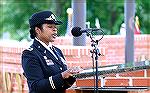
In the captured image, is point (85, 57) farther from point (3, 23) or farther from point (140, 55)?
point (3, 23)

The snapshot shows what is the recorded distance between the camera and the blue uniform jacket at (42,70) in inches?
206

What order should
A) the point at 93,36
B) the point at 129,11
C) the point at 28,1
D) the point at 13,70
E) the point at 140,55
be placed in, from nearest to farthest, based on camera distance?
the point at 93,36
the point at 13,70
the point at 129,11
the point at 140,55
the point at 28,1

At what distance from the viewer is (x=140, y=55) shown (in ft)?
37.5

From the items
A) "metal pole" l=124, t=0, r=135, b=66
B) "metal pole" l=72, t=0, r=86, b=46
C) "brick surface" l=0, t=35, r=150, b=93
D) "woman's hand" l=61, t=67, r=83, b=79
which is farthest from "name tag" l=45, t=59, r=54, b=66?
"metal pole" l=124, t=0, r=135, b=66

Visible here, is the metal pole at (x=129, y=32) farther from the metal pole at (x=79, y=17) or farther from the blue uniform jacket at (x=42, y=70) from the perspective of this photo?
the blue uniform jacket at (x=42, y=70)

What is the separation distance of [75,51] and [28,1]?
12.9 meters

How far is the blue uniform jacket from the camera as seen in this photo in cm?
523

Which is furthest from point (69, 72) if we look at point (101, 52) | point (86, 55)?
point (86, 55)

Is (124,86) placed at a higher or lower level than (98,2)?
lower

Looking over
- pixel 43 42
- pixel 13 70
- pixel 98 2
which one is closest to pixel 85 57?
pixel 13 70

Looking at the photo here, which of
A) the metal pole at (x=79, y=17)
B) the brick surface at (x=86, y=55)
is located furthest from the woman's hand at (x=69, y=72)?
the metal pole at (x=79, y=17)

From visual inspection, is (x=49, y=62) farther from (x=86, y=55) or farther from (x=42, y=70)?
(x=86, y=55)

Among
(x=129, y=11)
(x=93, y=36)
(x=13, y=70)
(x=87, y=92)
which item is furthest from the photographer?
(x=129, y=11)

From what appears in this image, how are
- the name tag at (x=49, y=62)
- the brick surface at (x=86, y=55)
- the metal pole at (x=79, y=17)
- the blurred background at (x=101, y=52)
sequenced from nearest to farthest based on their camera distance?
the name tag at (x=49, y=62)
the blurred background at (x=101, y=52)
the brick surface at (x=86, y=55)
the metal pole at (x=79, y=17)
